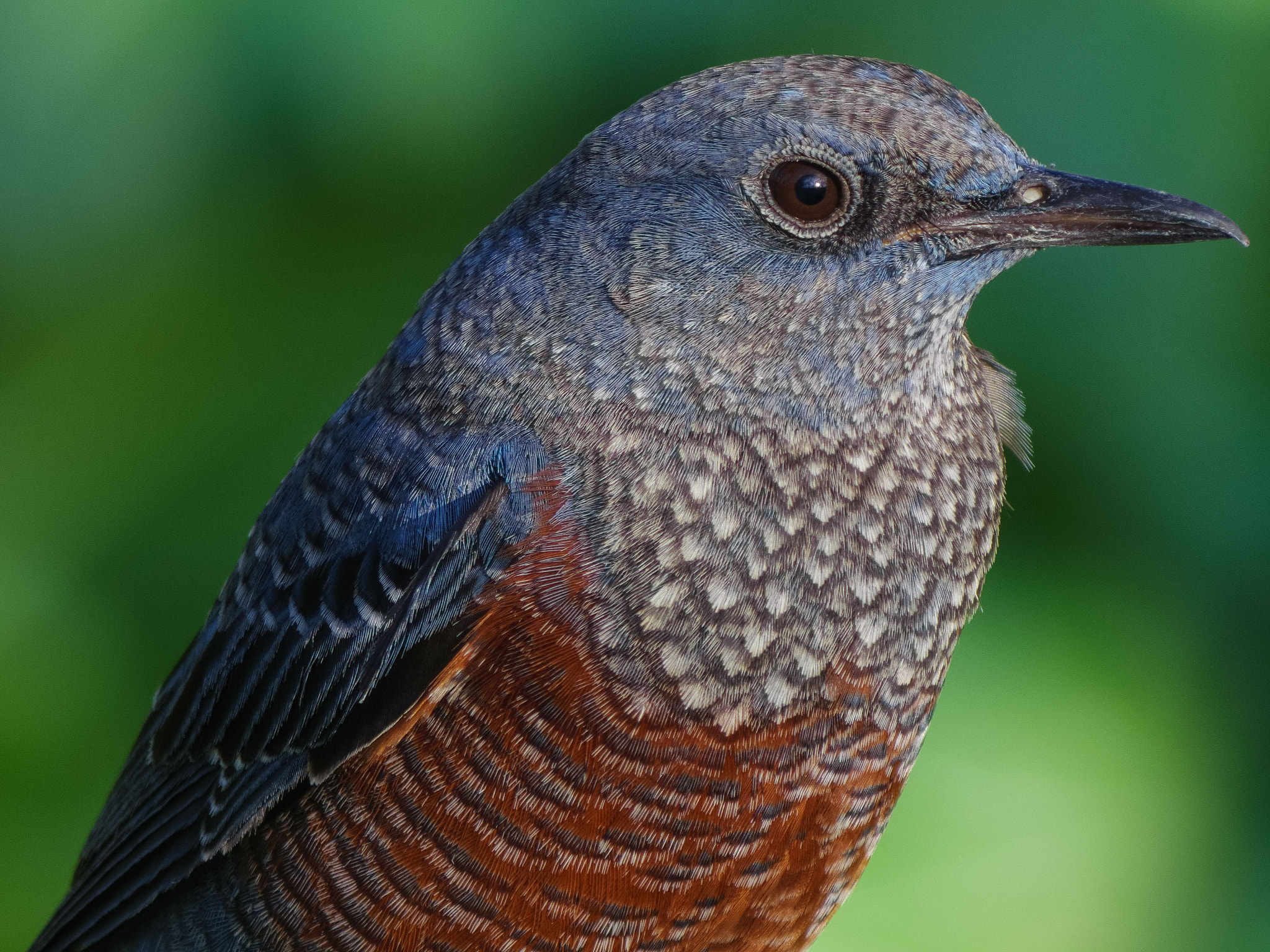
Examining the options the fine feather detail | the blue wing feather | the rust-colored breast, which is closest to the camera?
the rust-colored breast

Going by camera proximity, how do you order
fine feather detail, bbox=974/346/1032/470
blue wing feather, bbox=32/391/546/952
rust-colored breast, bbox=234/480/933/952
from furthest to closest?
1. fine feather detail, bbox=974/346/1032/470
2. blue wing feather, bbox=32/391/546/952
3. rust-colored breast, bbox=234/480/933/952

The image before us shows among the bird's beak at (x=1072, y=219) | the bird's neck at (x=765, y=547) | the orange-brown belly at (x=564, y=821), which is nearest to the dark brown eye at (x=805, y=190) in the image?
the bird's beak at (x=1072, y=219)

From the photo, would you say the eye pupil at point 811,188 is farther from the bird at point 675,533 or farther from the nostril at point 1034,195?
the nostril at point 1034,195

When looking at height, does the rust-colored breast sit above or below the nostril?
below

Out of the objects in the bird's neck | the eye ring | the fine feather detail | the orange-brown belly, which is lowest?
the orange-brown belly

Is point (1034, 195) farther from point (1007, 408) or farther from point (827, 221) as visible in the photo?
point (1007, 408)

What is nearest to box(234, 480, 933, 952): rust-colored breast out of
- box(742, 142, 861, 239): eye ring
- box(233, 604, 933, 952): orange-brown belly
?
box(233, 604, 933, 952): orange-brown belly

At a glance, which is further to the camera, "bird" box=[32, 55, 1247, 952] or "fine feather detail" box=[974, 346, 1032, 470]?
"fine feather detail" box=[974, 346, 1032, 470]

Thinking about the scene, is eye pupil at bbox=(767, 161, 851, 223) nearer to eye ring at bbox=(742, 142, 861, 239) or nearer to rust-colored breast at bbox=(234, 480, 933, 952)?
eye ring at bbox=(742, 142, 861, 239)
